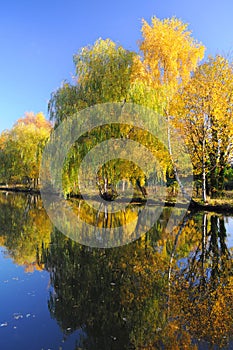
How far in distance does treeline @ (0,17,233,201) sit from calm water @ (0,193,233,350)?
24.2ft

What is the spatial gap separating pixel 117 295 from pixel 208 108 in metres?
15.3

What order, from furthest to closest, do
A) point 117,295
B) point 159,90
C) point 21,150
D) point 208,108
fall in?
point 21,150, point 159,90, point 208,108, point 117,295

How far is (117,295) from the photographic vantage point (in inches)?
221

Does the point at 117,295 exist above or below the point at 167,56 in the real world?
below

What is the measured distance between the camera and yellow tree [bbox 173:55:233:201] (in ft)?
58.7

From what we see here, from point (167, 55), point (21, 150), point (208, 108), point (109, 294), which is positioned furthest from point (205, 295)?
point (21, 150)

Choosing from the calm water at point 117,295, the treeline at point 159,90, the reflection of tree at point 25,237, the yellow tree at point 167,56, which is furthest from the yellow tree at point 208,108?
the reflection of tree at point 25,237

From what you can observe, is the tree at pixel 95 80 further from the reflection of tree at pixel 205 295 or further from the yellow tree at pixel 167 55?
the reflection of tree at pixel 205 295

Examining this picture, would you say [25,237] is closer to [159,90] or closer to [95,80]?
[95,80]

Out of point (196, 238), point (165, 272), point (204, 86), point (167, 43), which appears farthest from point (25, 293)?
point (167, 43)

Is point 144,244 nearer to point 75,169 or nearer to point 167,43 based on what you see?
point 75,169

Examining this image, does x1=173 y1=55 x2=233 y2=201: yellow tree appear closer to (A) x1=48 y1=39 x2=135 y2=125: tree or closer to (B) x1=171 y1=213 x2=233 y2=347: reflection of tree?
(A) x1=48 y1=39 x2=135 y2=125: tree

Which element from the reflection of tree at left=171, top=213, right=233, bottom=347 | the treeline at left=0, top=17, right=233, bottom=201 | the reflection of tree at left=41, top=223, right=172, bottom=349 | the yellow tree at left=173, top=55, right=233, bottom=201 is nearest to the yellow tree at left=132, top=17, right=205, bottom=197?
the treeline at left=0, top=17, right=233, bottom=201

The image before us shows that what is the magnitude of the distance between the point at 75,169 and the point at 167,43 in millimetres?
10610
